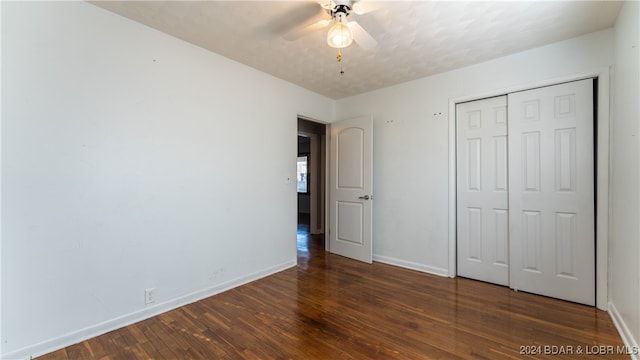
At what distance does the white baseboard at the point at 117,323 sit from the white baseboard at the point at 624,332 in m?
3.12

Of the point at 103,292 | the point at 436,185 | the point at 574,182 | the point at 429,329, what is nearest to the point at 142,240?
the point at 103,292

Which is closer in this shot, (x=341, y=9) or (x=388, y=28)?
(x=341, y=9)

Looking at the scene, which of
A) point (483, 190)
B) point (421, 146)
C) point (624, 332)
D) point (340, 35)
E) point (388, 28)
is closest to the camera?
point (340, 35)

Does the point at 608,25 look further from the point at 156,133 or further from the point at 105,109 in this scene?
the point at 105,109

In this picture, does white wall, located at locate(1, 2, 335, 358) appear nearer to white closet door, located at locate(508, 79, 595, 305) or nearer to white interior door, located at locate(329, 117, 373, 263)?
white interior door, located at locate(329, 117, 373, 263)

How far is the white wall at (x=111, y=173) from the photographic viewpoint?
5.74ft

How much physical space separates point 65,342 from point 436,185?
12.2 ft

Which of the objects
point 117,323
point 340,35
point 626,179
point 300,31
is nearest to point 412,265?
point 626,179

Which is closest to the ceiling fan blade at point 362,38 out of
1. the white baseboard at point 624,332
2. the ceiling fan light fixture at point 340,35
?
the ceiling fan light fixture at point 340,35

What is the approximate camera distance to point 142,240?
7.47ft

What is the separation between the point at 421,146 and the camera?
3.46 meters

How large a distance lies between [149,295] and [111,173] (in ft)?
3.55

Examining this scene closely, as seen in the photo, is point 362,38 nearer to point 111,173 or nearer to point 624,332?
point 111,173

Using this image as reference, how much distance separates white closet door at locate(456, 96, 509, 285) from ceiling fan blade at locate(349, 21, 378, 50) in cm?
145
